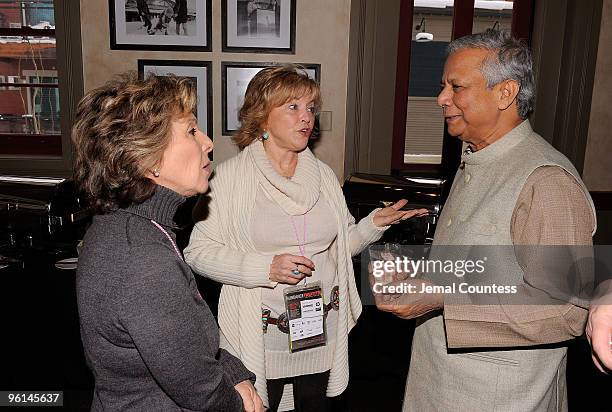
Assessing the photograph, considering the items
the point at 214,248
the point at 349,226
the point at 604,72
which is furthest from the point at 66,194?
the point at 604,72

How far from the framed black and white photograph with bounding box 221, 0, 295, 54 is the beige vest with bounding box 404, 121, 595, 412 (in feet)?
7.43

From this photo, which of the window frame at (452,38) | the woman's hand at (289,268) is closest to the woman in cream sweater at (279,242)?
the woman's hand at (289,268)

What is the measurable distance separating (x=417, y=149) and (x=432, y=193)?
1.69 m

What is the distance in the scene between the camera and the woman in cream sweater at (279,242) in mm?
1945

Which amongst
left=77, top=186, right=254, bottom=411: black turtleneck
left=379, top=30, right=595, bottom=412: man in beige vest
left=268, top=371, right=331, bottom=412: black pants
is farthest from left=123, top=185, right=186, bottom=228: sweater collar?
left=268, top=371, right=331, bottom=412: black pants

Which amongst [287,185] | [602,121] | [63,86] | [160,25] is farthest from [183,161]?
[602,121]

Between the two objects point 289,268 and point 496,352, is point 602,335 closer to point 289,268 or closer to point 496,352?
point 496,352

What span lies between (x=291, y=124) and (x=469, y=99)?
2.55 feet

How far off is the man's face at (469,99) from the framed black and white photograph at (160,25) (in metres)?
2.33

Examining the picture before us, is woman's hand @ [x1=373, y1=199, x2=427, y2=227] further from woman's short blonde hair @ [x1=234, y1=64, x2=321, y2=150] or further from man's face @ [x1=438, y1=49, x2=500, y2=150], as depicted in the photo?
man's face @ [x1=438, y1=49, x2=500, y2=150]

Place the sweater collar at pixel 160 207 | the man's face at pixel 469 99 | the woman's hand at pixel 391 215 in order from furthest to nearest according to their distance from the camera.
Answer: the woman's hand at pixel 391 215 < the man's face at pixel 469 99 < the sweater collar at pixel 160 207

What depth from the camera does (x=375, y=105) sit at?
3666 mm

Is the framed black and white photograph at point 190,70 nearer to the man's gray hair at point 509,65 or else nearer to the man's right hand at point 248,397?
the man's gray hair at point 509,65

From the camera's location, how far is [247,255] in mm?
1950
